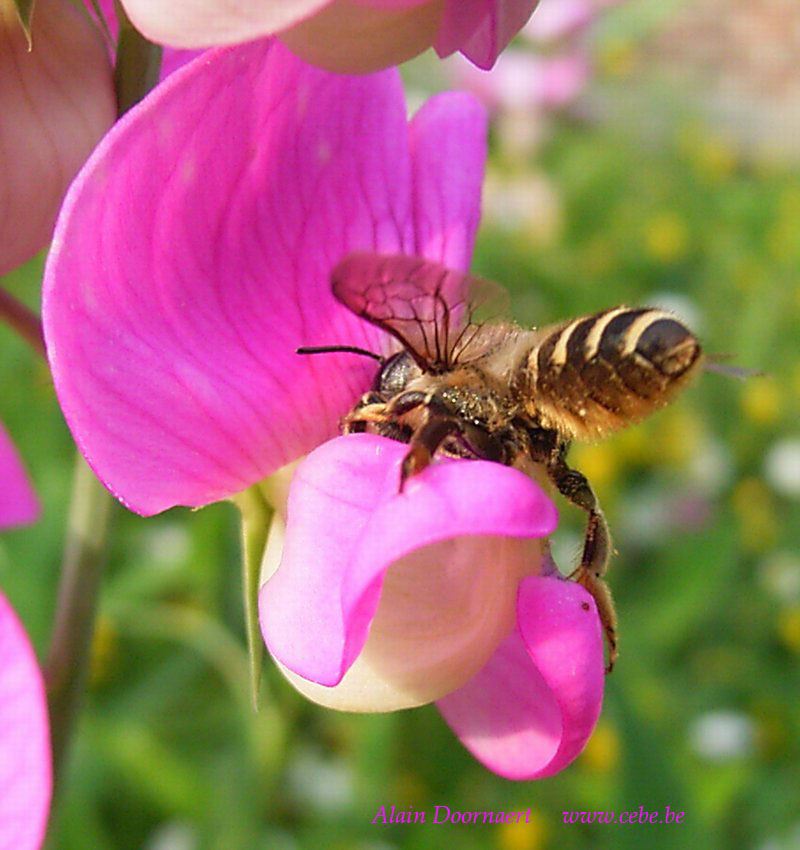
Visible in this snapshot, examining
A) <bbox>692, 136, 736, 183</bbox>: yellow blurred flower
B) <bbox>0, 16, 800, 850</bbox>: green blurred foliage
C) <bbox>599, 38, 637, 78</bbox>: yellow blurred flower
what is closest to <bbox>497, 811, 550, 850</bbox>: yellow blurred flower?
<bbox>0, 16, 800, 850</bbox>: green blurred foliage

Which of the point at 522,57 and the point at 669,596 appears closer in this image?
the point at 669,596

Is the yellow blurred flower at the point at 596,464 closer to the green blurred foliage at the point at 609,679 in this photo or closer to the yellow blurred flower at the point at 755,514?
the green blurred foliage at the point at 609,679

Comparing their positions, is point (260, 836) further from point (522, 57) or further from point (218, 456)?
point (522, 57)

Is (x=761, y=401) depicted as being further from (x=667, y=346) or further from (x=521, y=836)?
(x=667, y=346)

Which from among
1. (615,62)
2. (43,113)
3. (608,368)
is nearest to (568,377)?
(608,368)

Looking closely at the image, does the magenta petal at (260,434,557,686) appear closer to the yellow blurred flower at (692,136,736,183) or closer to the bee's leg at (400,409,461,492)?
the bee's leg at (400,409,461,492)

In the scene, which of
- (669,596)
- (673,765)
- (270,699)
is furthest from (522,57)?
(673,765)

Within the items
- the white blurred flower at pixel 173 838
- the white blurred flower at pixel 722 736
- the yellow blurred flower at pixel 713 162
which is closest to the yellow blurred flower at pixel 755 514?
the white blurred flower at pixel 722 736

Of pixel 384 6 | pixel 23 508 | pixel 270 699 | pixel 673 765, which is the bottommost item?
pixel 270 699
